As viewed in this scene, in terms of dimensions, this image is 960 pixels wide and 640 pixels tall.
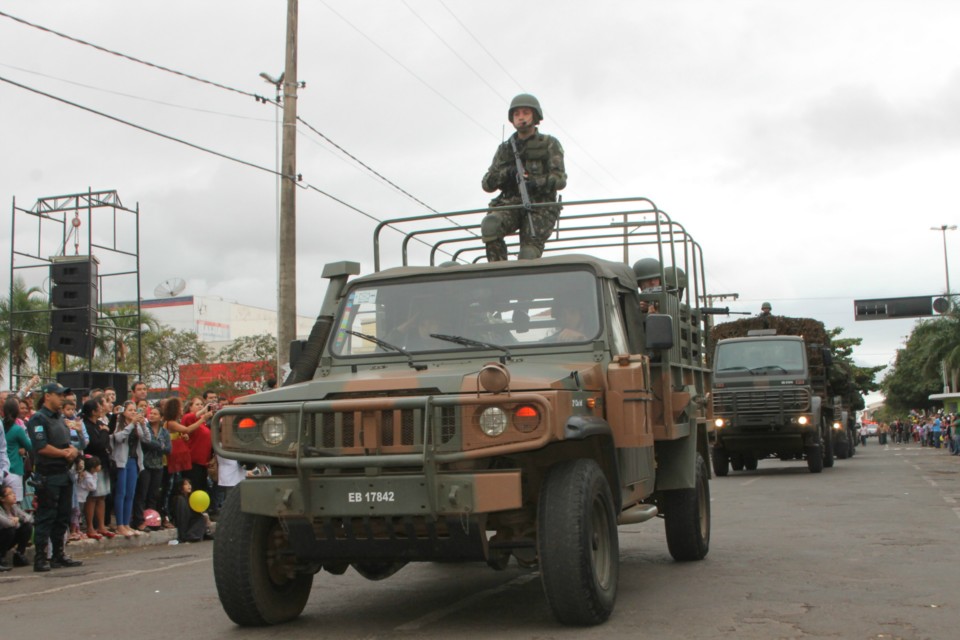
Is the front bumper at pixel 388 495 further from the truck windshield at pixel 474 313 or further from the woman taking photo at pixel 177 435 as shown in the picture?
the woman taking photo at pixel 177 435

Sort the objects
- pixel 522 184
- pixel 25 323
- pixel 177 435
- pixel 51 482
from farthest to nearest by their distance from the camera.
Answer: pixel 25 323
pixel 177 435
pixel 51 482
pixel 522 184

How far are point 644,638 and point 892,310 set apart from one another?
5336 centimetres

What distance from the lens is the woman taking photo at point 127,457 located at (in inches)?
535

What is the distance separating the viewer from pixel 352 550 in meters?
6.49

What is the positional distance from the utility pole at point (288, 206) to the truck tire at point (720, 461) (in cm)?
943

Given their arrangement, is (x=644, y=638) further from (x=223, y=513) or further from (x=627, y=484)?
(x=223, y=513)

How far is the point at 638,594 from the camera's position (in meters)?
7.85

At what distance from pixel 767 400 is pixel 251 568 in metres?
16.8

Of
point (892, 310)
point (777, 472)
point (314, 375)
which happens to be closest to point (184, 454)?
point (314, 375)

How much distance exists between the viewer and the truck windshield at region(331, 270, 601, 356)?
299 inches

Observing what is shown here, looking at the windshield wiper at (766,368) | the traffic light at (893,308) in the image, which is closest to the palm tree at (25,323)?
the windshield wiper at (766,368)

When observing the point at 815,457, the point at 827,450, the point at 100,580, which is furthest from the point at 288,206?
the point at 827,450

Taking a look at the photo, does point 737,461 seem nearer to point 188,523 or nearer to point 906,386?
point 188,523

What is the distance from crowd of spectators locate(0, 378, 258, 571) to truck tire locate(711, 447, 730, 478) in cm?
1180
